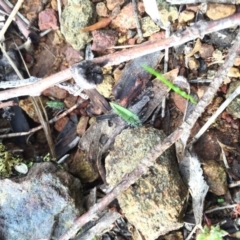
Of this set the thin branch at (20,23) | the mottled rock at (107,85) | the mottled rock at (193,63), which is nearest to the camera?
the mottled rock at (193,63)

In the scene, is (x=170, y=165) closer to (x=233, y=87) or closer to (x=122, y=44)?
(x=233, y=87)

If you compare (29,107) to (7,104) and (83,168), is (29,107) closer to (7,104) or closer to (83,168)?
(7,104)

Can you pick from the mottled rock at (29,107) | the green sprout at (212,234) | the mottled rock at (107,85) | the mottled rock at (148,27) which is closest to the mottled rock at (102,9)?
the mottled rock at (148,27)

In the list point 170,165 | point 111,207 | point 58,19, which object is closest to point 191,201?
point 170,165

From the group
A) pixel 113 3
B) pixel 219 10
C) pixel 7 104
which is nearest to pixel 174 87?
pixel 219 10

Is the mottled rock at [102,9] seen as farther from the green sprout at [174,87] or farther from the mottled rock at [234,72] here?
the mottled rock at [234,72]

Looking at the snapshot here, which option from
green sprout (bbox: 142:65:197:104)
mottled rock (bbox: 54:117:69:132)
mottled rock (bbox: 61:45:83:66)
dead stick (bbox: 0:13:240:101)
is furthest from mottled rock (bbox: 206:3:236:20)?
mottled rock (bbox: 54:117:69:132)

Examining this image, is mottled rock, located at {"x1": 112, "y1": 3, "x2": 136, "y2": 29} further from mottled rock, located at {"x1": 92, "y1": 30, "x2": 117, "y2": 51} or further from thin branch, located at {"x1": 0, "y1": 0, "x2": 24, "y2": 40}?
thin branch, located at {"x1": 0, "y1": 0, "x2": 24, "y2": 40}
